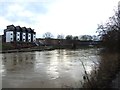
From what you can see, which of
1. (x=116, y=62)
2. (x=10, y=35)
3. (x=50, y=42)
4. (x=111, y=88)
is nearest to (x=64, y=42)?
(x=50, y=42)

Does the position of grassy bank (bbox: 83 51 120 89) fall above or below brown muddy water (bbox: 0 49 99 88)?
above

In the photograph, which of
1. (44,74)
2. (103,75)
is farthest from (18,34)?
(103,75)

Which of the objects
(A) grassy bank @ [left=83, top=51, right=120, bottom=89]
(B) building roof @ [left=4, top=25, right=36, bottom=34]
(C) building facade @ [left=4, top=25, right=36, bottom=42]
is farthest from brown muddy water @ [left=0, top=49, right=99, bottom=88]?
(B) building roof @ [left=4, top=25, right=36, bottom=34]

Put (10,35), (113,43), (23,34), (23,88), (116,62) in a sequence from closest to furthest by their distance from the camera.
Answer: (23,88), (116,62), (113,43), (10,35), (23,34)

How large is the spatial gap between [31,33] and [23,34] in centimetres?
597

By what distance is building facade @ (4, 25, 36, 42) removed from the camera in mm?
118938

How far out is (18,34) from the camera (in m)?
125

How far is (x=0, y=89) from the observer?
15.0 m

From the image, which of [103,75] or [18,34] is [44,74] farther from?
[18,34]

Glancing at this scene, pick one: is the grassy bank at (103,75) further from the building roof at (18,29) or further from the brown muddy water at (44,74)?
the building roof at (18,29)

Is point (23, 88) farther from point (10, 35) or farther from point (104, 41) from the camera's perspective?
point (10, 35)

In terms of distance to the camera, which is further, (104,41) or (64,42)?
(64,42)

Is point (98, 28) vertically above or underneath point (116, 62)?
above

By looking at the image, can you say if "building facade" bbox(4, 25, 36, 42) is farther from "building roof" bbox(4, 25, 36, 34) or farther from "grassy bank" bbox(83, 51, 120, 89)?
"grassy bank" bbox(83, 51, 120, 89)
